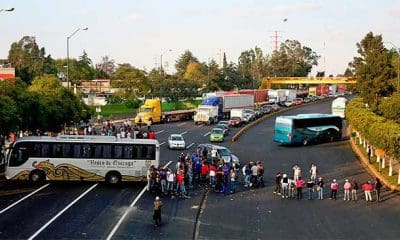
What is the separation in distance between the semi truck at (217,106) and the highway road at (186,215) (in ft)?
119

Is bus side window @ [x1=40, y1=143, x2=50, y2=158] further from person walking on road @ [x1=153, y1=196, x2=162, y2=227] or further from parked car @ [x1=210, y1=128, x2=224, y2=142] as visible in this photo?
parked car @ [x1=210, y1=128, x2=224, y2=142]

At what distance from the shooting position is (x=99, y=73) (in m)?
157

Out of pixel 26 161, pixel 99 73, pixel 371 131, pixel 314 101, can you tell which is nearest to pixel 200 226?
pixel 26 161

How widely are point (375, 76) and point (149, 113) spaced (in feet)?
86.2

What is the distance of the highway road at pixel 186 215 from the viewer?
21363 millimetres

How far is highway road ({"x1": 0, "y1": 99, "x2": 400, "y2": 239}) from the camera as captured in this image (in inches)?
841

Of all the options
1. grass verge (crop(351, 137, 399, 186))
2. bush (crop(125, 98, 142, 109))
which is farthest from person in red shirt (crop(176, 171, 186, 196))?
bush (crop(125, 98, 142, 109))

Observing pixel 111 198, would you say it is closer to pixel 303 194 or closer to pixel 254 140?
pixel 303 194

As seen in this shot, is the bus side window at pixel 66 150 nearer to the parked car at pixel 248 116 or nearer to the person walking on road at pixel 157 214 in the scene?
the person walking on road at pixel 157 214

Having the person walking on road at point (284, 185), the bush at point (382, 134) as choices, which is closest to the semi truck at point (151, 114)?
the bush at point (382, 134)

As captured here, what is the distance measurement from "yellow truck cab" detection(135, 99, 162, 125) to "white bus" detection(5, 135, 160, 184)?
1488 inches

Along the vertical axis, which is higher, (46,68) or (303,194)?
(46,68)

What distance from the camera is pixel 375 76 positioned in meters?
62.0

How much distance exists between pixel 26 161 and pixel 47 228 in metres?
9.57
